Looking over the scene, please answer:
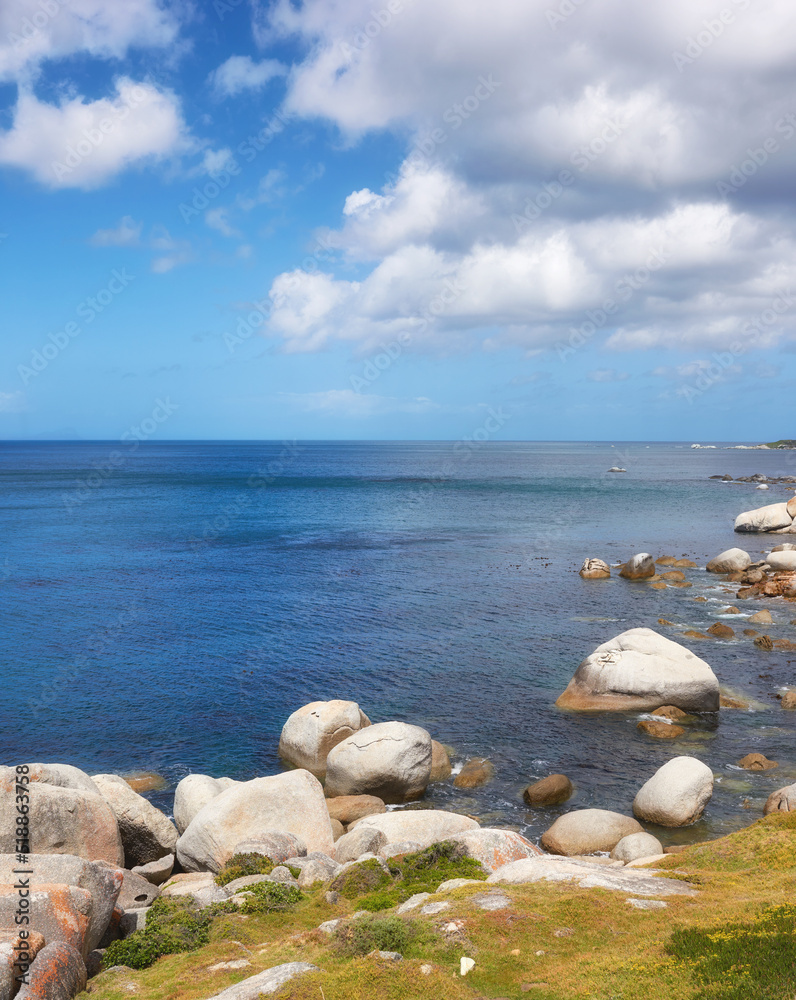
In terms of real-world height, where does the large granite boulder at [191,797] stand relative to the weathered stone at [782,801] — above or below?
below

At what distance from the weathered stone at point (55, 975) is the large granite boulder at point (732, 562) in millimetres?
53188

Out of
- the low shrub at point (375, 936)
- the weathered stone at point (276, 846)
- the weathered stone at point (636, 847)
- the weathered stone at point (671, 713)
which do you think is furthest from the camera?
the weathered stone at point (671, 713)

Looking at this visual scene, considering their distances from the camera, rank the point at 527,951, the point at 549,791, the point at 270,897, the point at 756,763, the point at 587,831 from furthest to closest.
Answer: the point at 756,763 < the point at 549,791 < the point at 587,831 < the point at 270,897 < the point at 527,951

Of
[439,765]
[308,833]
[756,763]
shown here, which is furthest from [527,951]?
[756,763]

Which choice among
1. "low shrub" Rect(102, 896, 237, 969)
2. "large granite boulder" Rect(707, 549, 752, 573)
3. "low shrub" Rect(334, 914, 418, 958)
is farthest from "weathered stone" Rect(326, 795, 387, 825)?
"large granite boulder" Rect(707, 549, 752, 573)

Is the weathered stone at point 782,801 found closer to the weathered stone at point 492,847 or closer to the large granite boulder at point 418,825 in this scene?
the weathered stone at point 492,847

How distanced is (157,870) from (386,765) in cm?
761

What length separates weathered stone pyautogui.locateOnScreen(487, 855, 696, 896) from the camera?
1364cm

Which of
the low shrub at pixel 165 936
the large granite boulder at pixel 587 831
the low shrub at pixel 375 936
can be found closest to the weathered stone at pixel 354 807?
the large granite boulder at pixel 587 831

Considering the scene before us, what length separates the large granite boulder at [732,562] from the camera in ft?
182

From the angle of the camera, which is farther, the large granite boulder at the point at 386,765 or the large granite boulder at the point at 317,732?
the large granite boulder at the point at 317,732

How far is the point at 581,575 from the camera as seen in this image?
55156 mm

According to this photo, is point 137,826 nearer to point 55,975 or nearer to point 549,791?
point 55,975

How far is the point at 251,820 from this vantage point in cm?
1883
